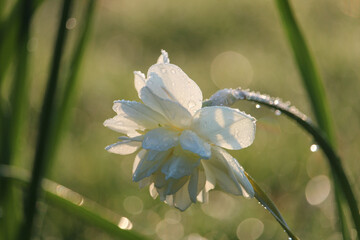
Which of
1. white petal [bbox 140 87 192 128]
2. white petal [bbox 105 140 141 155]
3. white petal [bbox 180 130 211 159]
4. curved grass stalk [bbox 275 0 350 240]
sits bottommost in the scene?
white petal [bbox 105 140 141 155]

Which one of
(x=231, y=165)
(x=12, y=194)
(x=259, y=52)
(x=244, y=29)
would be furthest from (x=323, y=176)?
(x=244, y=29)

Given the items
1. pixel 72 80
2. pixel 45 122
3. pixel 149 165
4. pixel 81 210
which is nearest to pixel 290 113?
pixel 149 165

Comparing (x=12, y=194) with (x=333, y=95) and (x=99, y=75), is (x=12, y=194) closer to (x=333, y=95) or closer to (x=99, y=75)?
(x=333, y=95)

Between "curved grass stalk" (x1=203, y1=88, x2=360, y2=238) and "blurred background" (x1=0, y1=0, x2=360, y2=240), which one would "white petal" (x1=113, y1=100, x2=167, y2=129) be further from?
"blurred background" (x1=0, y1=0, x2=360, y2=240)

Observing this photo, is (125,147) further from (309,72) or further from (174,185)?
(309,72)

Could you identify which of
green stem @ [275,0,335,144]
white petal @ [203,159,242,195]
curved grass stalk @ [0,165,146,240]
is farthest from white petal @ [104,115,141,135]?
green stem @ [275,0,335,144]

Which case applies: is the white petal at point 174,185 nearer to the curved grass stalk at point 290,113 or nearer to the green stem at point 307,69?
the curved grass stalk at point 290,113
